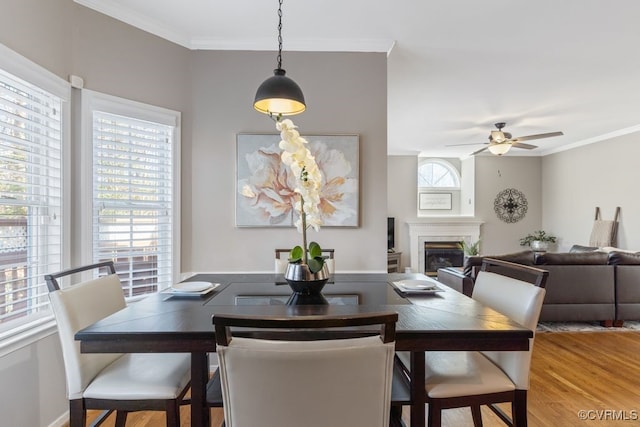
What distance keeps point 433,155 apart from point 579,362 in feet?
17.5

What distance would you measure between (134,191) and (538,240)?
7.49 metres

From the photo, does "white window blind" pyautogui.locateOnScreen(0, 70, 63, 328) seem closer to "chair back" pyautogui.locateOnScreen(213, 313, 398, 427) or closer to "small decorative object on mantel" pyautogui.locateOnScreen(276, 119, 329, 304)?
"small decorative object on mantel" pyautogui.locateOnScreen(276, 119, 329, 304)

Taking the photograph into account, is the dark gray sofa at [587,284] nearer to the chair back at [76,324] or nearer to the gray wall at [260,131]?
the gray wall at [260,131]

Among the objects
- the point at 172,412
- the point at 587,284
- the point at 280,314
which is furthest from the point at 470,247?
the point at 172,412

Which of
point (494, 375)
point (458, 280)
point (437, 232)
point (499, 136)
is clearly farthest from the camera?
point (437, 232)

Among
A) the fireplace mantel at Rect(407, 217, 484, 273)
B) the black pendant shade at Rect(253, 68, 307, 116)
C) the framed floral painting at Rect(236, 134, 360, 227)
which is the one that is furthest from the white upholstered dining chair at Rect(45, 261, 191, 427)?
the fireplace mantel at Rect(407, 217, 484, 273)

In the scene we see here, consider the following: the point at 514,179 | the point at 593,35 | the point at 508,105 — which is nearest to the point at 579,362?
the point at 593,35

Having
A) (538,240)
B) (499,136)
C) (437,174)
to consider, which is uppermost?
(499,136)

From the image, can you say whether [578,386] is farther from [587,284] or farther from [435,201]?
[435,201]

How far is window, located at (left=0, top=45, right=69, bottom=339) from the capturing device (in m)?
1.74

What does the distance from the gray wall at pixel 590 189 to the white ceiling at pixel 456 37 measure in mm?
1610

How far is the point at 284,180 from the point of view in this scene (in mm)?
2828

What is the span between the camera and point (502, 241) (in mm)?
7320

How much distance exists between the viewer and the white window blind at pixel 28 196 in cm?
174
